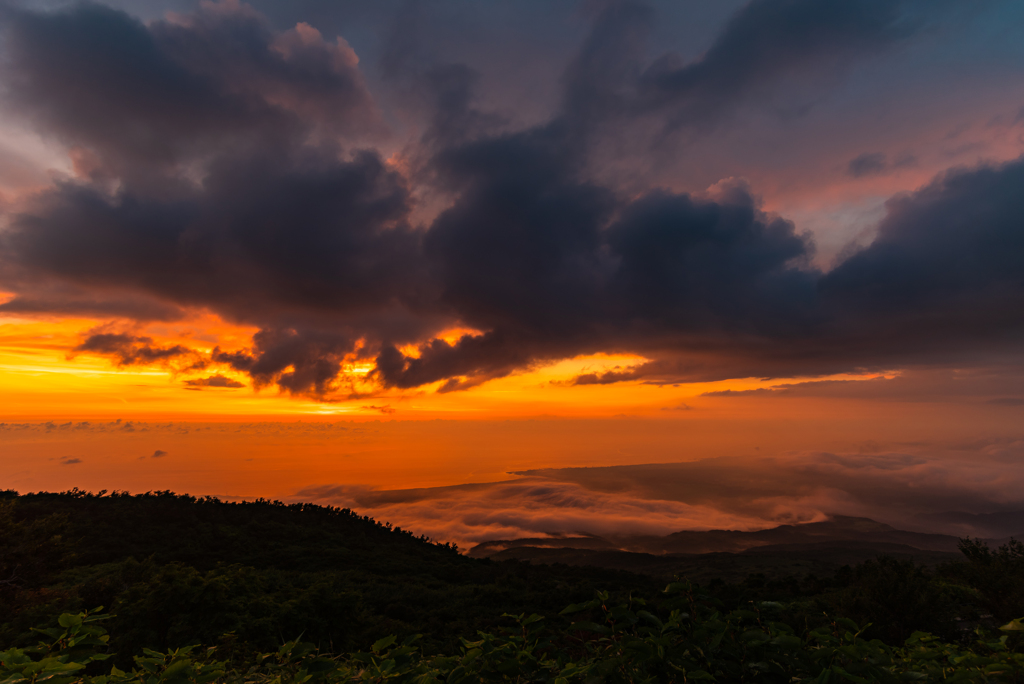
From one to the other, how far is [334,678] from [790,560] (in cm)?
14395

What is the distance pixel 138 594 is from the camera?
53.8ft

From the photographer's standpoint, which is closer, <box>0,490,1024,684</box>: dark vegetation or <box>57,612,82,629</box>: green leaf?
<box>0,490,1024,684</box>: dark vegetation

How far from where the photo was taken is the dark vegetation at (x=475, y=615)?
13.4 feet

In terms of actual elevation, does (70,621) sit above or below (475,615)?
above

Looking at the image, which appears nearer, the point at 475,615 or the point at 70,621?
the point at 70,621

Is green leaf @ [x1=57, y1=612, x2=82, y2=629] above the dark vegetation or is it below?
above

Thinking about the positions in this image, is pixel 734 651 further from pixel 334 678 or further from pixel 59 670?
pixel 59 670

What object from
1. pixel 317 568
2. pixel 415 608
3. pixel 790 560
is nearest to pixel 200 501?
pixel 317 568

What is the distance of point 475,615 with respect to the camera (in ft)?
140

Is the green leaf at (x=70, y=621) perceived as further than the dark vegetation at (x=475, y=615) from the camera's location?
Yes

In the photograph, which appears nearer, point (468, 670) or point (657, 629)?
point (468, 670)


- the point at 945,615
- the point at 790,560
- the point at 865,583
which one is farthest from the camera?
the point at 790,560

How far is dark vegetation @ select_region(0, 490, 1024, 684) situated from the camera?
4090 millimetres

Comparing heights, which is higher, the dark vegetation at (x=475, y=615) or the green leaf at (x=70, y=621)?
the green leaf at (x=70, y=621)
